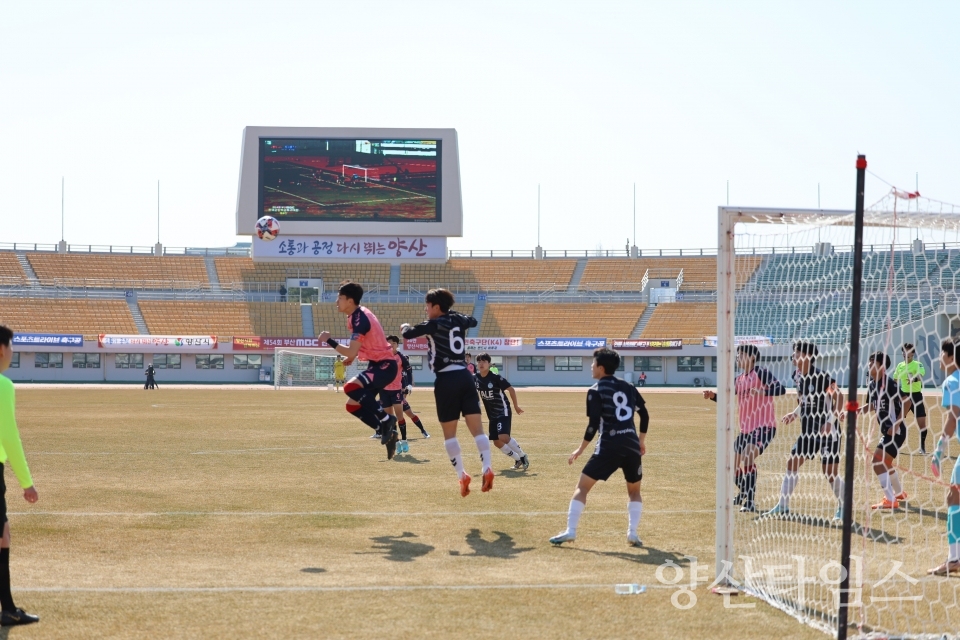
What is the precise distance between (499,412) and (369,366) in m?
4.06

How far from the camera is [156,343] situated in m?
61.5

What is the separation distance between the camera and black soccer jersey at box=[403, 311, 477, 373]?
33.3ft

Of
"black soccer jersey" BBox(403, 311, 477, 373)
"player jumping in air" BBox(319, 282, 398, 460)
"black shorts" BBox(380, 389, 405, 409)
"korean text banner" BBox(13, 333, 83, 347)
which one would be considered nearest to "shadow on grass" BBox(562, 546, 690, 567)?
"black soccer jersey" BBox(403, 311, 477, 373)

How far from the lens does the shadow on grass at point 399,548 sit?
786 cm

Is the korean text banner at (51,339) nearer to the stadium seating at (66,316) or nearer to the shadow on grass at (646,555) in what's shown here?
the stadium seating at (66,316)

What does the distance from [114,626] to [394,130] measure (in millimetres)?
56328

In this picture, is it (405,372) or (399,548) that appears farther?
(405,372)

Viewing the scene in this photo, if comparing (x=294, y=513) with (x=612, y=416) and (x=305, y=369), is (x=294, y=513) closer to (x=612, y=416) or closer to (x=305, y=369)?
(x=612, y=416)

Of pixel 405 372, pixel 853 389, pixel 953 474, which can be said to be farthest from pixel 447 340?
pixel 405 372

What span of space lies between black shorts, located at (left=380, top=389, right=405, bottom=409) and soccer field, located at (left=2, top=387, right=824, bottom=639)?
39.2 inches

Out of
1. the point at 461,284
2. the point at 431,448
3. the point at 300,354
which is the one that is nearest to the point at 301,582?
the point at 431,448

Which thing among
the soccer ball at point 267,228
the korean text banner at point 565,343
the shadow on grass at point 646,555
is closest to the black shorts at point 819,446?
the shadow on grass at point 646,555

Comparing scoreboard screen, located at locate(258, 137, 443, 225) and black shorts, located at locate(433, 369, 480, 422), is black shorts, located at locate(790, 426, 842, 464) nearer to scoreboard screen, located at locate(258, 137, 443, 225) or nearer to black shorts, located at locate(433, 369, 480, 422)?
black shorts, located at locate(433, 369, 480, 422)

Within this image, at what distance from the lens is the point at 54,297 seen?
65375mm
